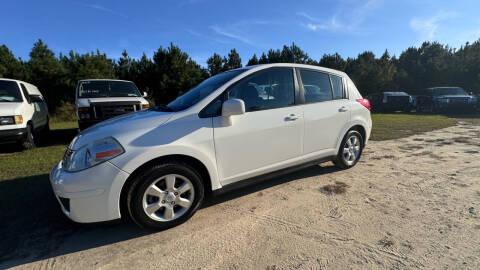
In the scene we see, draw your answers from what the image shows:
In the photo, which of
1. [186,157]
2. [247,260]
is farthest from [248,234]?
[186,157]

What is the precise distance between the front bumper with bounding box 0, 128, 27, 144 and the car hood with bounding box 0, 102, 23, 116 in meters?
Answer: 0.39

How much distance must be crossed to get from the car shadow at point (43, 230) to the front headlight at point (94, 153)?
1.90 feet

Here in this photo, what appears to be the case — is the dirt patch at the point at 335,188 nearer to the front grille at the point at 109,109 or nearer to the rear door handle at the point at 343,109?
the rear door handle at the point at 343,109

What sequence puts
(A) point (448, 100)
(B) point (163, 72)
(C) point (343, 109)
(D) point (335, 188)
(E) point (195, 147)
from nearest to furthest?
1. (E) point (195, 147)
2. (D) point (335, 188)
3. (C) point (343, 109)
4. (A) point (448, 100)
5. (B) point (163, 72)

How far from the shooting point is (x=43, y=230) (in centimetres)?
239

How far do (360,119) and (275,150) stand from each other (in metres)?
1.98

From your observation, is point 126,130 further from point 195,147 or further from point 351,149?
point 351,149

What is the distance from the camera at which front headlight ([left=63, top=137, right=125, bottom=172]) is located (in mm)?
2062

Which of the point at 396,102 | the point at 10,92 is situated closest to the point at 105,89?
the point at 10,92

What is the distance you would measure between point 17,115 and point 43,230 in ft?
15.0

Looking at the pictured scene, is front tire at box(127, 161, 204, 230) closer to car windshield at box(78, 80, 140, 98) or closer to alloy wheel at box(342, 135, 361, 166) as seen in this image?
alloy wheel at box(342, 135, 361, 166)

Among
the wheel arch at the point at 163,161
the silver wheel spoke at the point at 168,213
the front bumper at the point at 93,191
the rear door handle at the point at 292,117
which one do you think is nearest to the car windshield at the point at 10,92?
the front bumper at the point at 93,191

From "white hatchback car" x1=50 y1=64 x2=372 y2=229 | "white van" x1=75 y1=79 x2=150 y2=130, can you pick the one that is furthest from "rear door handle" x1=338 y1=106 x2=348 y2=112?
"white van" x1=75 y1=79 x2=150 y2=130

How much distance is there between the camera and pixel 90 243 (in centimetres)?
219
